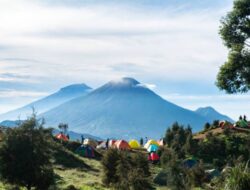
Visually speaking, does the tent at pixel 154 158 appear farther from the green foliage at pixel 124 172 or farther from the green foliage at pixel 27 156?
the green foliage at pixel 27 156

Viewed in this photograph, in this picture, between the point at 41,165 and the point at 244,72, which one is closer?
the point at 244,72

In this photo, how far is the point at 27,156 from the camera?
96.5ft

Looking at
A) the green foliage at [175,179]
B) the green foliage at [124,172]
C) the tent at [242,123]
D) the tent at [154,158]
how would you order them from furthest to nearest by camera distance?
the tent at [242,123] → the tent at [154,158] → the green foliage at [175,179] → the green foliage at [124,172]

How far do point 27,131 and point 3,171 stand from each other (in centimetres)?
299

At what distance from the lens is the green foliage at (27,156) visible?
2948 centimetres

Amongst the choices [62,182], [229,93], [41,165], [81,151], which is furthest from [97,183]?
[81,151]

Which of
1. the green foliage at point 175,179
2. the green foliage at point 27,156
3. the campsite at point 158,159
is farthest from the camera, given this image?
the campsite at point 158,159

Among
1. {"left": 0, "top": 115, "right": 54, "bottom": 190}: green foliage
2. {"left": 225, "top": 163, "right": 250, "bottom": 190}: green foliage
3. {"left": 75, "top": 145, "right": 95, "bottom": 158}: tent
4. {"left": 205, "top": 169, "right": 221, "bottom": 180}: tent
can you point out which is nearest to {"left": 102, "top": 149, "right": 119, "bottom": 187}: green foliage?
{"left": 0, "top": 115, "right": 54, "bottom": 190}: green foliage

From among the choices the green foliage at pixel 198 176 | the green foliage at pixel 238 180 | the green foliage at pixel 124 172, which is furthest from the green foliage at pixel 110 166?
the green foliage at pixel 238 180

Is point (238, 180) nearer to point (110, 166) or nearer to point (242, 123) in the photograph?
point (110, 166)

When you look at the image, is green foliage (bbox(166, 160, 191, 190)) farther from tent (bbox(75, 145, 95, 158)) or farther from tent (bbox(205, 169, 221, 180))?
tent (bbox(75, 145, 95, 158))

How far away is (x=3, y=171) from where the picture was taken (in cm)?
2983

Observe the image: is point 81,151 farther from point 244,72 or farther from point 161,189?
point 244,72

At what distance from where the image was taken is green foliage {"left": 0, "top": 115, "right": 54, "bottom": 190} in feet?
96.7
